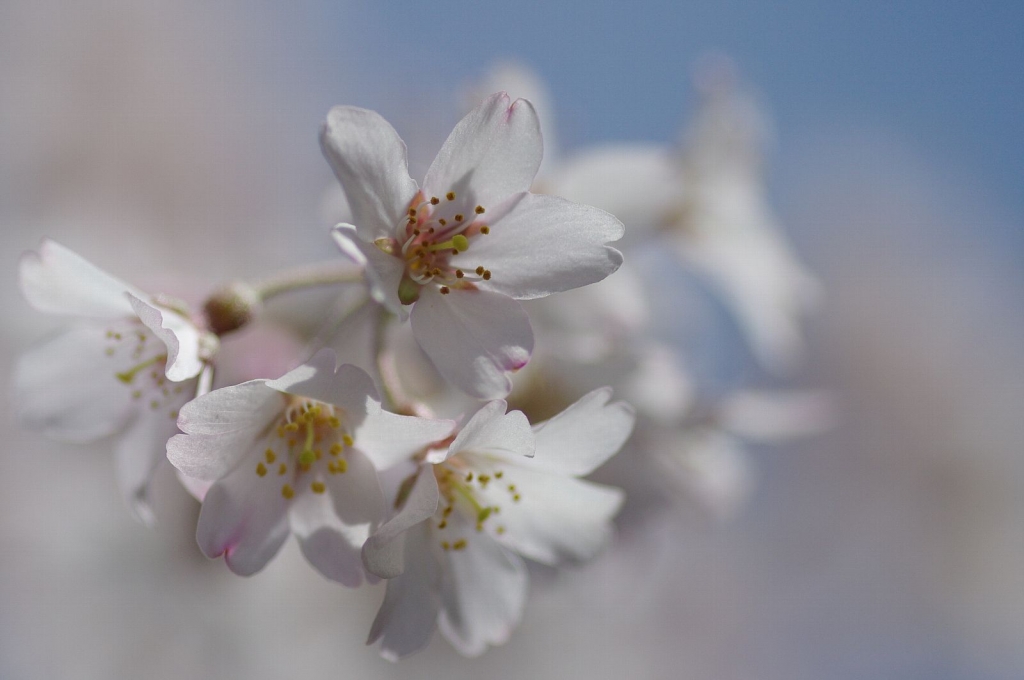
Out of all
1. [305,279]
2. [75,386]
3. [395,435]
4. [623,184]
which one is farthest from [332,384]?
[623,184]

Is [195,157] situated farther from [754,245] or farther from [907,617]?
[907,617]

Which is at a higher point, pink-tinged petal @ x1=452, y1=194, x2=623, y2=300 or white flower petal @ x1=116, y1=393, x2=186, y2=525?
pink-tinged petal @ x1=452, y1=194, x2=623, y2=300

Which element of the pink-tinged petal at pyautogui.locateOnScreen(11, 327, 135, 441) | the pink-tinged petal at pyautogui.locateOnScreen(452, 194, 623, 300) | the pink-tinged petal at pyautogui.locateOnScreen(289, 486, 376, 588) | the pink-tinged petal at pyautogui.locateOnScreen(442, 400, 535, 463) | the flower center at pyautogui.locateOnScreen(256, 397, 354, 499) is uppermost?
the pink-tinged petal at pyautogui.locateOnScreen(452, 194, 623, 300)

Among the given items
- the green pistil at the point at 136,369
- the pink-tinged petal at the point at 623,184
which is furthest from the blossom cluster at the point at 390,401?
the pink-tinged petal at the point at 623,184

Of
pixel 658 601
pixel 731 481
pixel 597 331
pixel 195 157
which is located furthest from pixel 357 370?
pixel 195 157

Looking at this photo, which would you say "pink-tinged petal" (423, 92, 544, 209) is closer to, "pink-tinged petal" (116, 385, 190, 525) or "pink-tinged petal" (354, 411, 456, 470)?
"pink-tinged petal" (354, 411, 456, 470)

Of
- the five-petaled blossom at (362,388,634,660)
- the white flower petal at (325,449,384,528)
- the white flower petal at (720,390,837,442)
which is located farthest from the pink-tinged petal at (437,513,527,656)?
the white flower petal at (720,390,837,442)

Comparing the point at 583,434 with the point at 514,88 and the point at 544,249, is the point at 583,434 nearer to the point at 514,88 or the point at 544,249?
the point at 544,249
